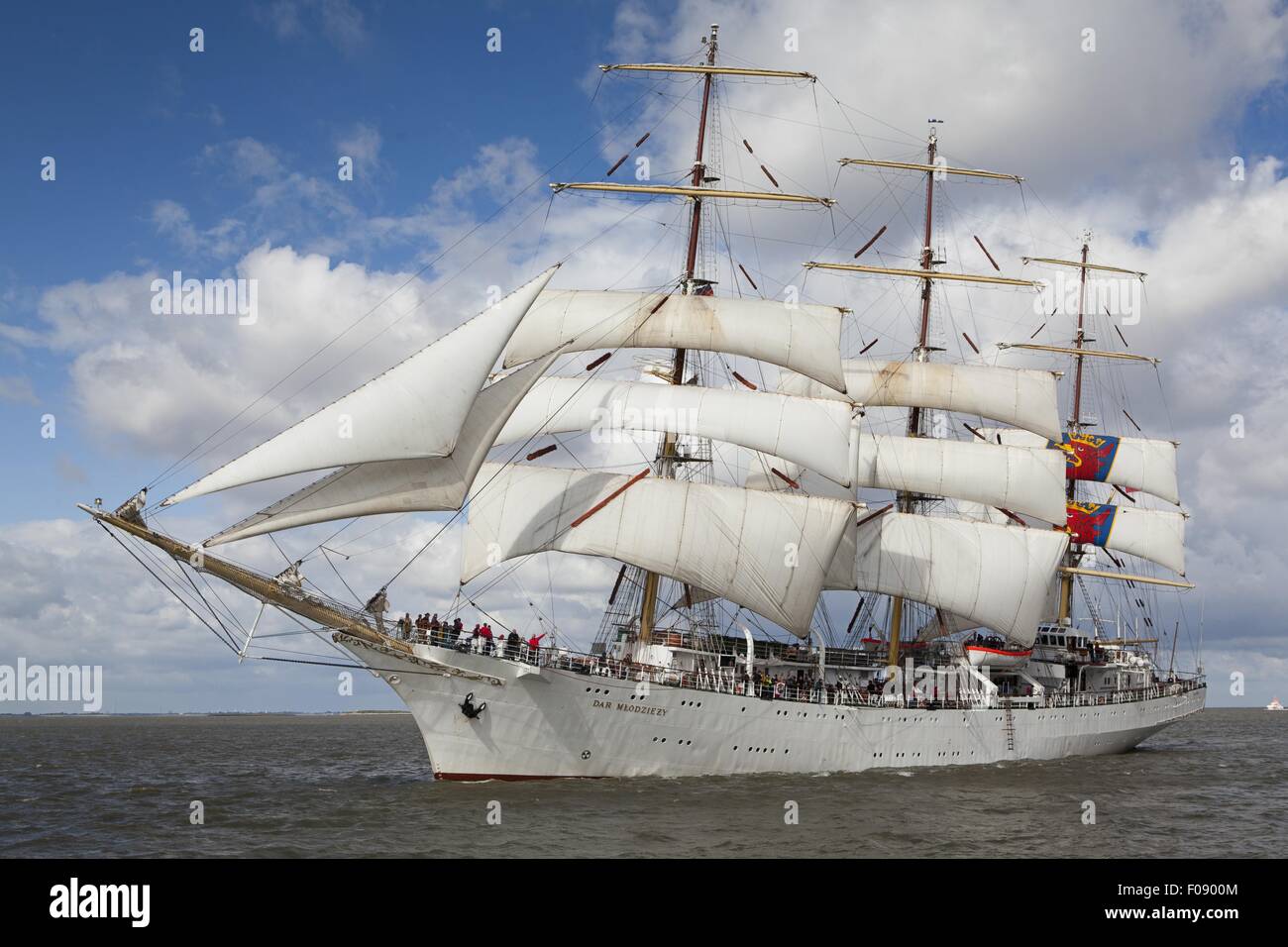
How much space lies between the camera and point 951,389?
60.2 metres

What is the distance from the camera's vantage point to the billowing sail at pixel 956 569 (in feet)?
181

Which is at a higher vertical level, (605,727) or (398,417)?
(398,417)

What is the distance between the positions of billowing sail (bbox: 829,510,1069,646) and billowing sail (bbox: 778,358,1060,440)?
7.46m

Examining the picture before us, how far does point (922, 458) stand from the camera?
57.9 meters

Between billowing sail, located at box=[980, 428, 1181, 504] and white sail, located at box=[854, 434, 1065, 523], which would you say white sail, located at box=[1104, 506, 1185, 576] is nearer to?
billowing sail, located at box=[980, 428, 1181, 504]

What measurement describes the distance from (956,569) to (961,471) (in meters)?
5.58

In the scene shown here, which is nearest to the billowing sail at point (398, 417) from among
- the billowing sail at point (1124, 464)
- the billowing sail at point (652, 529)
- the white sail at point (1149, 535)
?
the billowing sail at point (652, 529)

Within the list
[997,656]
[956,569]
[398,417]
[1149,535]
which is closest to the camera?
[398,417]

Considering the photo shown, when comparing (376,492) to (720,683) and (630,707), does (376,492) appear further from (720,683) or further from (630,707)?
(720,683)

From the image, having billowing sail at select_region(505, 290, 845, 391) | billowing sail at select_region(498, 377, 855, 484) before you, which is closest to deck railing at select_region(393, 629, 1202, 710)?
billowing sail at select_region(498, 377, 855, 484)

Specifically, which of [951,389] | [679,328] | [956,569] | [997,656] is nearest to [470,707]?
[679,328]

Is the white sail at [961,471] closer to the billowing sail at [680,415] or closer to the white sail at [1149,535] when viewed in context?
the billowing sail at [680,415]

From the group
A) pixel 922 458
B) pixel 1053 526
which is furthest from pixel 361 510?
pixel 1053 526
